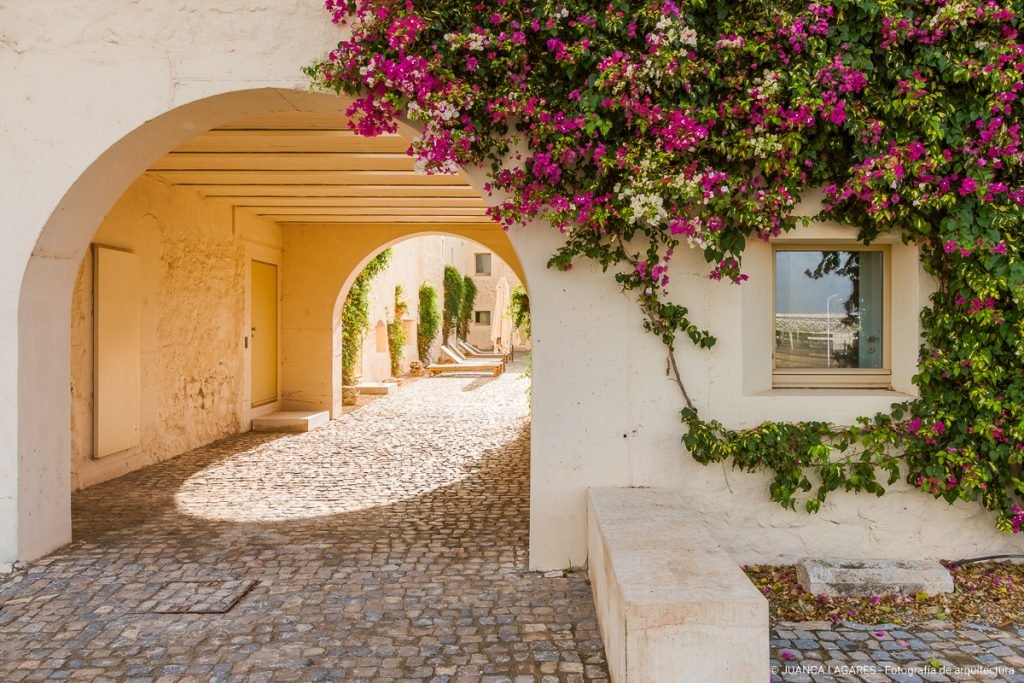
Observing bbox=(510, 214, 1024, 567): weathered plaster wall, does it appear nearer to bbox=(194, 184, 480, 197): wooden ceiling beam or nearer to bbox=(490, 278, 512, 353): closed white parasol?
bbox=(194, 184, 480, 197): wooden ceiling beam

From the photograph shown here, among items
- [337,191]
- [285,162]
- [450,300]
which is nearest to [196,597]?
[285,162]

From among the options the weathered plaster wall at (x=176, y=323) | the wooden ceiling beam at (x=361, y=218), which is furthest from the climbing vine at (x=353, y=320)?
the weathered plaster wall at (x=176, y=323)

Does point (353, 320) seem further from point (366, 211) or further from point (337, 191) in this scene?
point (337, 191)

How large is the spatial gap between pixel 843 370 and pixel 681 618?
2.56 m

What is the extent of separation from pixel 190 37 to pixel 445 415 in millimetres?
7631

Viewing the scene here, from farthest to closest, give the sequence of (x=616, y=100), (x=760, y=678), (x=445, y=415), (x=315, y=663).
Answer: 1. (x=445, y=415)
2. (x=616, y=100)
3. (x=315, y=663)
4. (x=760, y=678)

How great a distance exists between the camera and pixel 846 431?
402 centimetres

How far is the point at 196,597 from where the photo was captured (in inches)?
145

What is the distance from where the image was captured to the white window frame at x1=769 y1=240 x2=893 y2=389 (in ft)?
14.3

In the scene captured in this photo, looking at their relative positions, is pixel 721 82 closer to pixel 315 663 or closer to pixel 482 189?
pixel 482 189

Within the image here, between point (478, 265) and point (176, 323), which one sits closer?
point (176, 323)

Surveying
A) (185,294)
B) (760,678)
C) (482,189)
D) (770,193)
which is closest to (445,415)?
(185,294)

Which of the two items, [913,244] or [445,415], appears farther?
[445,415]

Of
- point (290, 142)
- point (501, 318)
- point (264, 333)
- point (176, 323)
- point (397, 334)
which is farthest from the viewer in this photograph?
point (501, 318)
